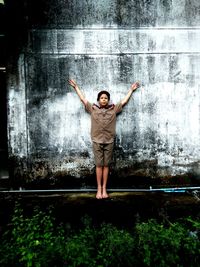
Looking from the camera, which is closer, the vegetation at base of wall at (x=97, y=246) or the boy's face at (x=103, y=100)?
the vegetation at base of wall at (x=97, y=246)

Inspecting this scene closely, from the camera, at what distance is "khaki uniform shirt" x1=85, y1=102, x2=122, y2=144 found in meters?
6.49

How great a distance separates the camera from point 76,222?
5969 mm

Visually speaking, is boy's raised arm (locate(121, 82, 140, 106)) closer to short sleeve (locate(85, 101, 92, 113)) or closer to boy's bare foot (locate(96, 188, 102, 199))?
short sleeve (locate(85, 101, 92, 113))

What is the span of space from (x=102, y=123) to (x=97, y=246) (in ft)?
7.95

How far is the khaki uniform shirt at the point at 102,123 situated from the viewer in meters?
6.49

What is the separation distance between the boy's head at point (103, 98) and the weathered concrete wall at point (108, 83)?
0.30 m

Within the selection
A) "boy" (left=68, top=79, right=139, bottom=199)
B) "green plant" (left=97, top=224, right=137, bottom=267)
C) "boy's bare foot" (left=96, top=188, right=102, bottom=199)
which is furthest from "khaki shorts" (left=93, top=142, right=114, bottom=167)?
"green plant" (left=97, top=224, right=137, bottom=267)

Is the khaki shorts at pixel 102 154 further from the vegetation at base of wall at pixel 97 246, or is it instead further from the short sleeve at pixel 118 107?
the vegetation at base of wall at pixel 97 246

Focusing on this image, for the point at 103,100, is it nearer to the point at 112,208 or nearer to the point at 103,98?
the point at 103,98

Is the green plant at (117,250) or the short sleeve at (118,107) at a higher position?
the short sleeve at (118,107)

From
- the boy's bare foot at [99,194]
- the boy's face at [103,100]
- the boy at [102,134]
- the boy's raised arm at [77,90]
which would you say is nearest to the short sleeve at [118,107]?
the boy at [102,134]

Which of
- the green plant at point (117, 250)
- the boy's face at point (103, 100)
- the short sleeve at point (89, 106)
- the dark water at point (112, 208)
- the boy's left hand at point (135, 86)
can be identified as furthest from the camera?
the boy's left hand at point (135, 86)

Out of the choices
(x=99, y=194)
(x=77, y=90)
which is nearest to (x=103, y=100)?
(x=77, y=90)

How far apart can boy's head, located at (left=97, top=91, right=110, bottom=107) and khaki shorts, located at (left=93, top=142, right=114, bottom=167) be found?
2.72 ft
